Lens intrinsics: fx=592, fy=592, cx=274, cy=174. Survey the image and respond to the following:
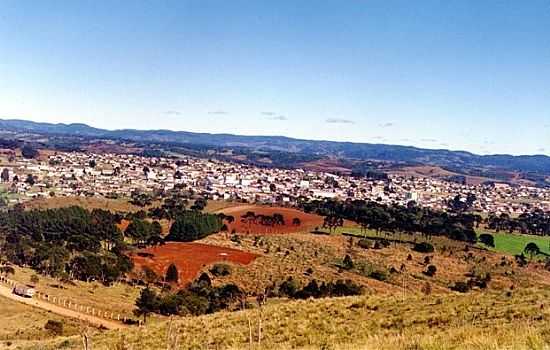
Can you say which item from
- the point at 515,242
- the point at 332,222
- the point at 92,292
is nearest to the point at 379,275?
the point at 92,292

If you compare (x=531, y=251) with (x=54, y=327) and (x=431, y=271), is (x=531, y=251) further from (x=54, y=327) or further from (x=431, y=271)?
(x=54, y=327)

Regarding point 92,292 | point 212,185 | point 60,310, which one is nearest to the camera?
point 60,310

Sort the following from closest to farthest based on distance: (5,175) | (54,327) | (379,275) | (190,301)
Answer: (54,327) < (190,301) < (379,275) < (5,175)

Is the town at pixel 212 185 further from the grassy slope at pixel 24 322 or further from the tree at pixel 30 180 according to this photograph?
the grassy slope at pixel 24 322

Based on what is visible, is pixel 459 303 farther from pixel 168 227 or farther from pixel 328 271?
pixel 168 227

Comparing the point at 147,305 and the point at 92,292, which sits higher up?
the point at 147,305

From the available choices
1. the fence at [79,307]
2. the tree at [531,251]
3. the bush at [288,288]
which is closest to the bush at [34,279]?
the fence at [79,307]
